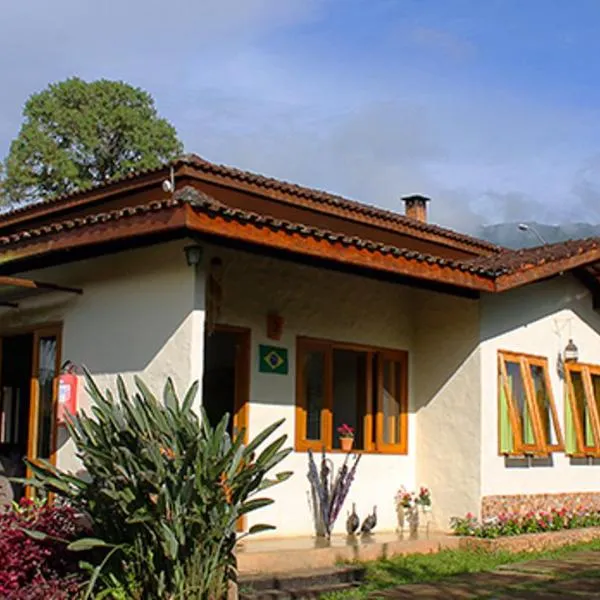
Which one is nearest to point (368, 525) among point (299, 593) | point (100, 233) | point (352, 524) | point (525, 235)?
point (352, 524)

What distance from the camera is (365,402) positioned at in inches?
480

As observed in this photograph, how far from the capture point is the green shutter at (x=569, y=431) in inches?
533

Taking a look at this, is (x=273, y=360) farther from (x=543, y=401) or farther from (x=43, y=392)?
(x=543, y=401)

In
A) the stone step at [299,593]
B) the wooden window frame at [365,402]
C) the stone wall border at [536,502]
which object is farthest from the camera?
the stone wall border at [536,502]

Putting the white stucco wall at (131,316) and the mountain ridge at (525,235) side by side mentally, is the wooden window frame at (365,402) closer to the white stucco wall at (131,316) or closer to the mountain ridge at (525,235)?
the white stucco wall at (131,316)

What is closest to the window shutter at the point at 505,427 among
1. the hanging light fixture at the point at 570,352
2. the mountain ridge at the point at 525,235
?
the hanging light fixture at the point at 570,352

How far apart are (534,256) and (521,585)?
189 inches

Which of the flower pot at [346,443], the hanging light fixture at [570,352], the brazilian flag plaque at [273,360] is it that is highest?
the hanging light fixture at [570,352]

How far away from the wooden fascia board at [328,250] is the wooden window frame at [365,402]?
64.0 inches

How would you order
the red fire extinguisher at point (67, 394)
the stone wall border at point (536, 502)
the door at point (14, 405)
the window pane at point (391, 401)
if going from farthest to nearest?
the window pane at point (391, 401) < the stone wall border at point (536, 502) < the door at point (14, 405) < the red fire extinguisher at point (67, 394)

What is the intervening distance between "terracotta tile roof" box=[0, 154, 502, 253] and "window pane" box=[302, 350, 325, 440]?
264 cm

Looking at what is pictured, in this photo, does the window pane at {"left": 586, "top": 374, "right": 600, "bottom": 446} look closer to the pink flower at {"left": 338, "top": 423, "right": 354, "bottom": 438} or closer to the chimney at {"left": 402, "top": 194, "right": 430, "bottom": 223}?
the pink flower at {"left": 338, "top": 423, "right": 354, "bottom": 438}

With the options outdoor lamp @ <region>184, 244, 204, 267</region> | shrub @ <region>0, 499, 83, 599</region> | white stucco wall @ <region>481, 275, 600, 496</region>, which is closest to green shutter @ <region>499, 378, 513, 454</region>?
white stucco wall @ <region>481, 275, 600, 496</region>

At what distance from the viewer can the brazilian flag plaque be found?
35.4ft
